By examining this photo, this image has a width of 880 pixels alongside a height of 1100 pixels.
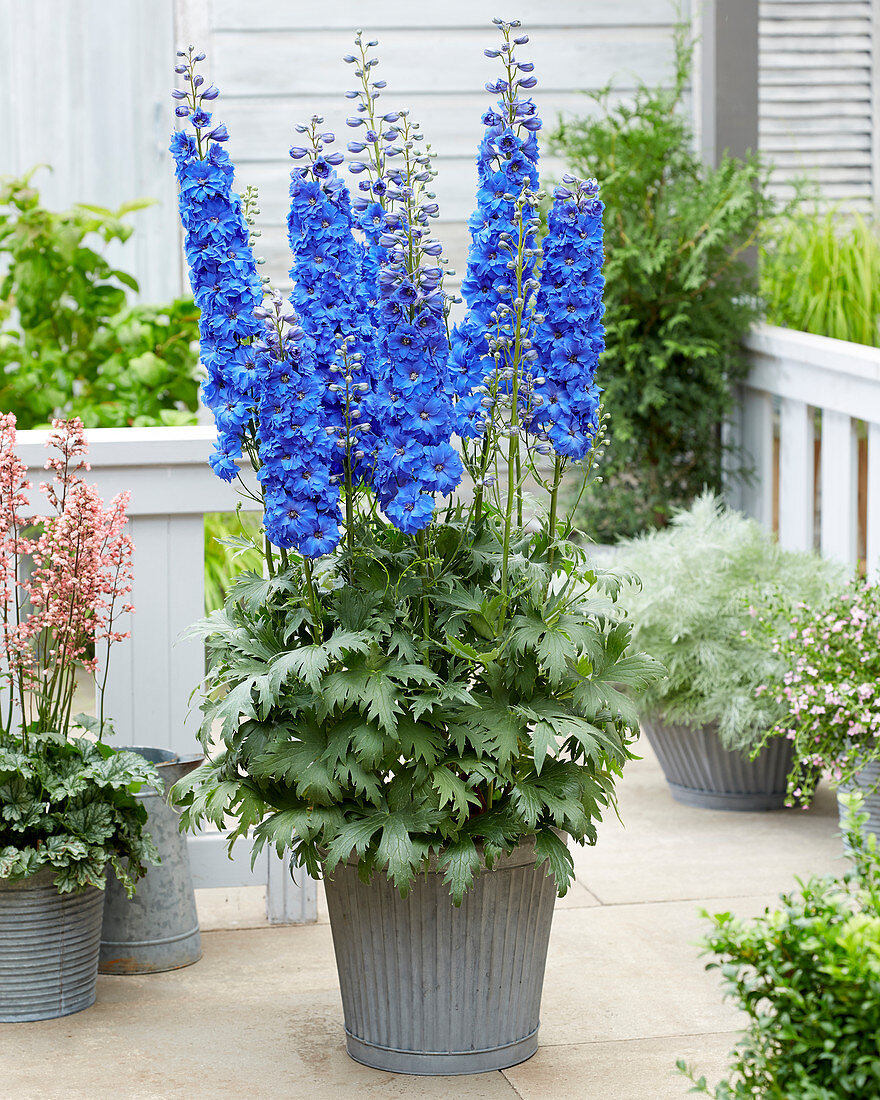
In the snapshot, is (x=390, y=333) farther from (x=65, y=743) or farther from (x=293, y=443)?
(x=65, y=743)

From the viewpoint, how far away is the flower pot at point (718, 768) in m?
3.39

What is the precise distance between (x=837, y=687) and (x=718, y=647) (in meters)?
0.48

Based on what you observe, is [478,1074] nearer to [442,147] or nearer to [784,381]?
[784,381]

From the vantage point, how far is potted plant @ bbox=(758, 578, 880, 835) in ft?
9.29

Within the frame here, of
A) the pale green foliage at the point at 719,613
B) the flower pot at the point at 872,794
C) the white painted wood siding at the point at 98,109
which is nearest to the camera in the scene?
the flower pot at the point at 872,794

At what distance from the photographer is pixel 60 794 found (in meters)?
2.35

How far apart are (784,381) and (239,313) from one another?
232cm

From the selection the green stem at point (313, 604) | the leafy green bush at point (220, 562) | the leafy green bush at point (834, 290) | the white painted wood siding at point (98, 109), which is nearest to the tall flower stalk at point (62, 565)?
the green stem at point (313, 604)

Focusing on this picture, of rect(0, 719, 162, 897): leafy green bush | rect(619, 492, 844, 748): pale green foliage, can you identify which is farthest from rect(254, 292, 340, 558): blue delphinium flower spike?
rect(619, 492, 844, 748): pale green foliage

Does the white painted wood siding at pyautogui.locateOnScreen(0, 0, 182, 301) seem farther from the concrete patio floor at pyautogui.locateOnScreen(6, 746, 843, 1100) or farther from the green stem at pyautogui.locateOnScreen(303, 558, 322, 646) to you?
the green stem at pyautogui.locateOnScreen(303, 558, 322, 646)

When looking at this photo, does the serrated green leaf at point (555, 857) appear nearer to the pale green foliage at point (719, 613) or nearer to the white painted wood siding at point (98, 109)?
the pale green foliage at point (719, 613)

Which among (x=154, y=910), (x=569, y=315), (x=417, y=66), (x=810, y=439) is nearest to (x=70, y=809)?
(x=154, y=910)

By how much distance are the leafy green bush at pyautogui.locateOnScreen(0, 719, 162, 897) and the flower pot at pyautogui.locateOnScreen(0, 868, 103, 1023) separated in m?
0.05

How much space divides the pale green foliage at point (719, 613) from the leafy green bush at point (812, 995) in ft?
5.78
